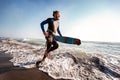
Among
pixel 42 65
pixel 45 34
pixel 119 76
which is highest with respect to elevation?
A: pixel 45 34

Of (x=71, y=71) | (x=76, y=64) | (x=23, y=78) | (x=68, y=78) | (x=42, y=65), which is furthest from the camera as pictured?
(x=76, y=64)

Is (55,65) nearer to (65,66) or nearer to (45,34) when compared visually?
(65,66)

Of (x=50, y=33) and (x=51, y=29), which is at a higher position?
(x=51, y=29)

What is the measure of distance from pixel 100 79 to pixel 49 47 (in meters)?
2.49

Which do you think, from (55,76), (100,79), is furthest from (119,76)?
(55,76)

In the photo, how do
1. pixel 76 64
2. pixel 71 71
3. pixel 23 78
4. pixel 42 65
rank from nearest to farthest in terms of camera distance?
pixel 23 78 < pixel 71 71 < pixel 42 65 < pixel 76 64

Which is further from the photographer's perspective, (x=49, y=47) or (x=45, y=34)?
(x=49, y=47)

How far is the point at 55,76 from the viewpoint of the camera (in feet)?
17.0

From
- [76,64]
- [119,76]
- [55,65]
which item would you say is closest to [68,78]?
[55,65]

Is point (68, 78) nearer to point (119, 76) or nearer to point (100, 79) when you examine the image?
point (100, 79)

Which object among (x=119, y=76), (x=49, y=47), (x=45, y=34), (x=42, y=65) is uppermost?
(x=45, y=34)

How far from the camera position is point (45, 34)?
6.00 m

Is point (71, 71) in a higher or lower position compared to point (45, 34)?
lower

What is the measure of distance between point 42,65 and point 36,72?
0.89m
